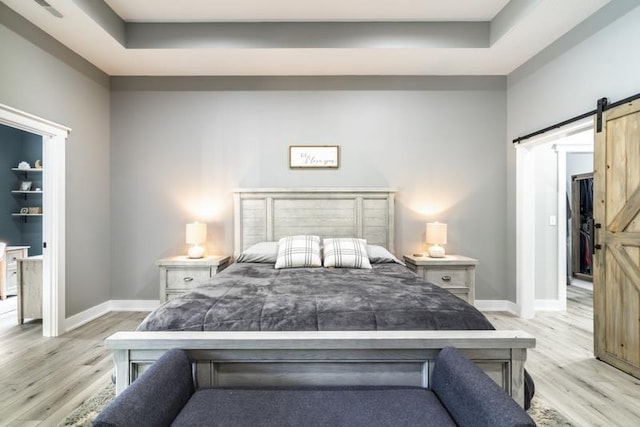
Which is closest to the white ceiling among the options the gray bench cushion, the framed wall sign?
the framed wall sign

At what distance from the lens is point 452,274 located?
3.38 metres

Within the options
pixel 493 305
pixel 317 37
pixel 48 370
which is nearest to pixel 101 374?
pixel 48 370

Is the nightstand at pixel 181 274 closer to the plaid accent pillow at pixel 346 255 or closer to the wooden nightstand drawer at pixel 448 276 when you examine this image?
the plaid accent pillow at pixel 346 255

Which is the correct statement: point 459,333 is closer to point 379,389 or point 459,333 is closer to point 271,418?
point 379,389

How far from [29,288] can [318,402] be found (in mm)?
3643

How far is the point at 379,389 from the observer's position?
4.56 ft

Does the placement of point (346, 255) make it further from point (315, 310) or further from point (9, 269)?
point (9, 269)

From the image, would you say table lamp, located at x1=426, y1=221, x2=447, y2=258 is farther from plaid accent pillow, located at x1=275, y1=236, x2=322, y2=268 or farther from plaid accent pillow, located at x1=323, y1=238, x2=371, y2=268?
plaid accent pillow, located at x1=275, y1=236, x2=322, y2=268

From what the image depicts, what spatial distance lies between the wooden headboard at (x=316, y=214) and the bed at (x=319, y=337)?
1635mm

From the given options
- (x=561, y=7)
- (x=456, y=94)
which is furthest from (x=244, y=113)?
(x=561, y=7)

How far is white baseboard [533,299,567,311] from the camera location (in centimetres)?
385

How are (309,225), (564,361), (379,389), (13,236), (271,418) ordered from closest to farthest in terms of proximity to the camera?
(271,418) < (379,389) < (564,361) < (309,225) < (13,236)

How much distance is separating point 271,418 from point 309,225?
2.67 m

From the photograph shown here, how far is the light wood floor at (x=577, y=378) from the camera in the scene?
6.16ft
